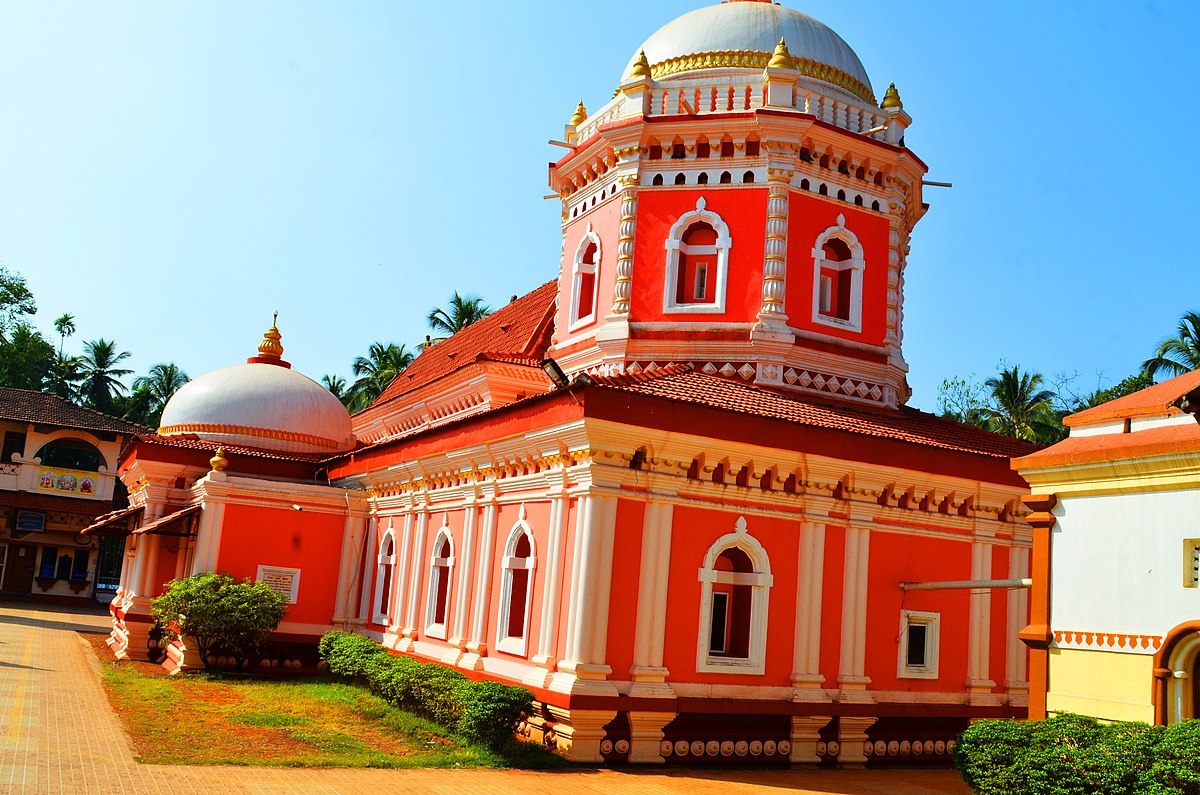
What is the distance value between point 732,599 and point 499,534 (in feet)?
11.8

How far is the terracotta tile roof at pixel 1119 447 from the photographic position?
9.69 metres

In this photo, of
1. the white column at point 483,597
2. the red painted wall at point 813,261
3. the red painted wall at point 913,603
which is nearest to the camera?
the red painted wall at point 913,603

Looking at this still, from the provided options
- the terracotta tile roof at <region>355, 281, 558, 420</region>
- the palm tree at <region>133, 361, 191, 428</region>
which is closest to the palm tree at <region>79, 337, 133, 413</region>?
the palm tree at <region>133, 361, 191, 428</region>

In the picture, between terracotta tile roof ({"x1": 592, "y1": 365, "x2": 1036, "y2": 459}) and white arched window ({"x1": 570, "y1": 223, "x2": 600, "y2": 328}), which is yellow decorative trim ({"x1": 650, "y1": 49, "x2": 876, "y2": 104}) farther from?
terracotta tile roof ({"x1": 592, "y1": 365, "x2": 1036, "y2": 459})

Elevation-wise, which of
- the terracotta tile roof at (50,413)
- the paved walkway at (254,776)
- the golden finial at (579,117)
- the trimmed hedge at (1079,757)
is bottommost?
the paved walkway at (254,776)

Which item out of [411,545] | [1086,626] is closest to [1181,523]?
[1086,626]

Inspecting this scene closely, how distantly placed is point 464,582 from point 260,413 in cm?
1142

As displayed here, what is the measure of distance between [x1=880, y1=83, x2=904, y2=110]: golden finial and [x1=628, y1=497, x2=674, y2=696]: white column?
9.91 m

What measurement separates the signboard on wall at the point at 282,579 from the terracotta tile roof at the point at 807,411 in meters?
9.46

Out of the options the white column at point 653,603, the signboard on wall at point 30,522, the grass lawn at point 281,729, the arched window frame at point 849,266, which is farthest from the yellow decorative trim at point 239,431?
the signboard on wall at point 30,522

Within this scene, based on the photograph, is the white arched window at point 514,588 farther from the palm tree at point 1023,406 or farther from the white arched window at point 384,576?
the palm tree at point 1023,406

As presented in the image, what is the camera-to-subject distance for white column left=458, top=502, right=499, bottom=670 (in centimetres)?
1548

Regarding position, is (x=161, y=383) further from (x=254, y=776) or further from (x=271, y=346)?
(x=254, y=776)

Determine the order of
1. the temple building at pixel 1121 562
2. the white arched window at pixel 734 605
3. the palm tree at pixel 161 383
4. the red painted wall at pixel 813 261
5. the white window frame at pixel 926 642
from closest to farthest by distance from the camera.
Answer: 1. the temple building at pixel 1121 562
2. the white arched window at pixel 734 605
3. the white window frame at pixel 926 642
4. the red painted wall at pixel 813 261
5. the palm tree at pixel 161 383
